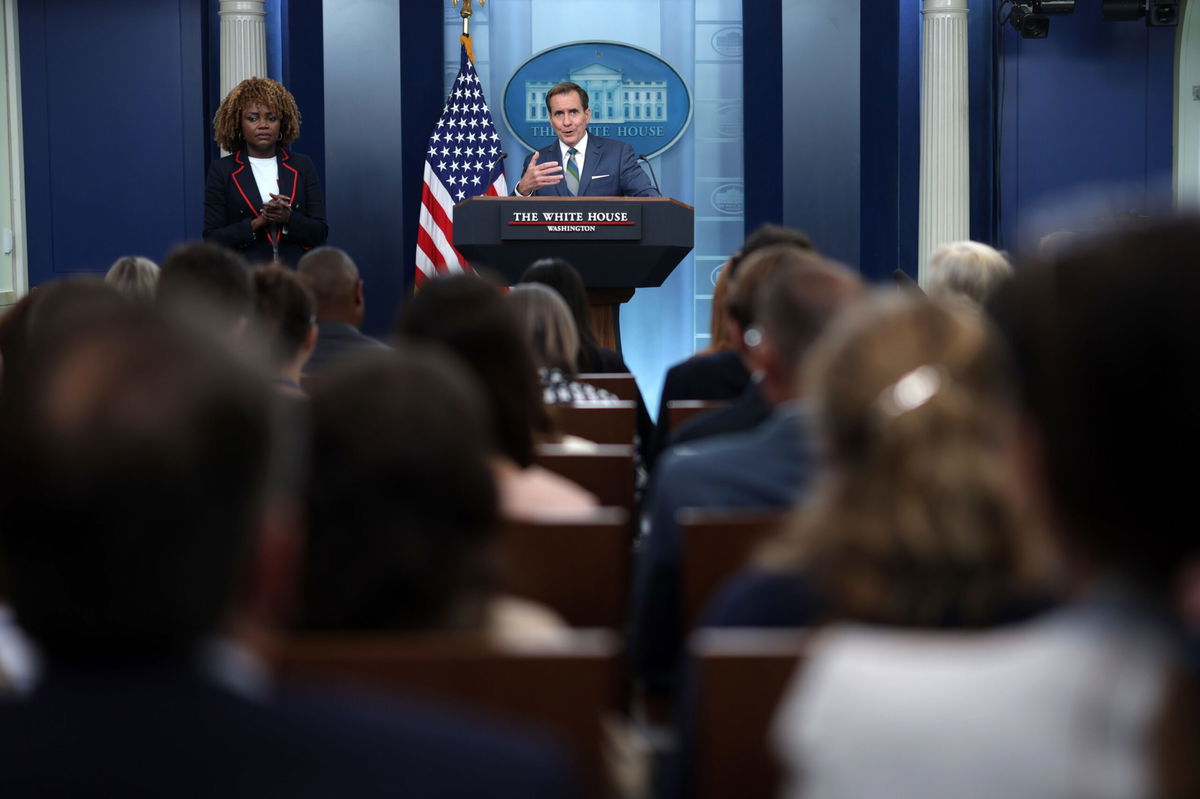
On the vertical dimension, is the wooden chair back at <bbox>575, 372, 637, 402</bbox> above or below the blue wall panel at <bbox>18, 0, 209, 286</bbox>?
below

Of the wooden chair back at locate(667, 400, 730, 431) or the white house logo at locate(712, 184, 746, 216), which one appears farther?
the white house logo at locate(712, 184, 746, 216)

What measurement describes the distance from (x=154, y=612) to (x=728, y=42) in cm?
833

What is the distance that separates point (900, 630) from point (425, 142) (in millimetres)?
7457

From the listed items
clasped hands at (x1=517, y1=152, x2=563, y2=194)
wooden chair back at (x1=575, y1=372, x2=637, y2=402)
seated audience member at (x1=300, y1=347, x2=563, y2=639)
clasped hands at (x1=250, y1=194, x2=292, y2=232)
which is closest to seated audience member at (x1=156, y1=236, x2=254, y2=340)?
wooden chair back at (x1=575, y1=372, x2=637, y2=402)

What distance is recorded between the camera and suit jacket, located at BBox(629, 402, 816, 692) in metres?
2.06

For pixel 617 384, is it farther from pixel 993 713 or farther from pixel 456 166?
pixel 456 166

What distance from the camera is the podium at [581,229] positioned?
5859mm

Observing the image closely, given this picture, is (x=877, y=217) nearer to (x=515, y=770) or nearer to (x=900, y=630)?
(x=900, y=630)

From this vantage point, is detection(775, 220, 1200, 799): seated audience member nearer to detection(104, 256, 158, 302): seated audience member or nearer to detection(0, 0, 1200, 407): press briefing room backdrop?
detection(104, 256, 158, 302): seated audience member

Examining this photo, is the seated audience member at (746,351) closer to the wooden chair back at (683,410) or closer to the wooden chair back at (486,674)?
the wooden chair back at (683,410)

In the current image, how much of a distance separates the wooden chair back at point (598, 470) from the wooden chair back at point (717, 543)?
2.30ft

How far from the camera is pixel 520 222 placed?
588cm

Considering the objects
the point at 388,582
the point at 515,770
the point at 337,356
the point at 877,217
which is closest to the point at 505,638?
the point at 388,582

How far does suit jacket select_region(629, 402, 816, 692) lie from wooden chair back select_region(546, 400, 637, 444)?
1.11 metres
